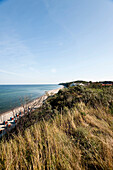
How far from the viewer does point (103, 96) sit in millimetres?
5902

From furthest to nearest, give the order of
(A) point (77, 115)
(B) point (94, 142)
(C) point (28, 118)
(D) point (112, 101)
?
(D) point (112, 101)
(C) point (28, 118)
(A) point (77, 115)
(B) point (94, 142)

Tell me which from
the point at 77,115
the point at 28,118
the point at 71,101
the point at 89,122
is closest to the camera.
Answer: the point at 89,122

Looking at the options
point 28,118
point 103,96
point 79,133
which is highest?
point 103,96

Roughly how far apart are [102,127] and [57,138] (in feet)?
5.78

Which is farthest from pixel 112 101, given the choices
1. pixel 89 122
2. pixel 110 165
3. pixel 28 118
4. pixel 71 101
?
pixel 28 118

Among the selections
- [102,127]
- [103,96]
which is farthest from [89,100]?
[102,127]

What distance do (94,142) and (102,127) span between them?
40.9 inches

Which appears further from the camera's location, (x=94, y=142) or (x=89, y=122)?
(x=89, y=122)

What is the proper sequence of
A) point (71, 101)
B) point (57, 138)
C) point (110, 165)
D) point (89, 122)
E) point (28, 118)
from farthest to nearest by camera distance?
point (71, 101) < point (28, 118) < point (89, 122) < point (57, 138) < point (110, 165)

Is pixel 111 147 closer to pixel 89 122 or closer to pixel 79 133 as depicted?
pixel 79 133

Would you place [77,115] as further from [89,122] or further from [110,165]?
[110,165]

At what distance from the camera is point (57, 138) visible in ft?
7.62

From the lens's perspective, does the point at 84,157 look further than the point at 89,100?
No

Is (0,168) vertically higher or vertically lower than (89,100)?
lower
